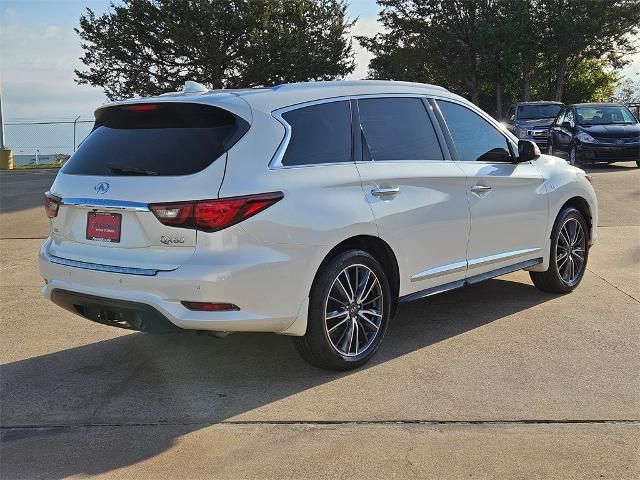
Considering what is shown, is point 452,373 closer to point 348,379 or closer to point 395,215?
point 348,379

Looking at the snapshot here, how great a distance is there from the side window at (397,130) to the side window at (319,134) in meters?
0.16

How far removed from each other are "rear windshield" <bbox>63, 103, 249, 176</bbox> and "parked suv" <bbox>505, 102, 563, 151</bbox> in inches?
716

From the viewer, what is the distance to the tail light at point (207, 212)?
367 centimetres

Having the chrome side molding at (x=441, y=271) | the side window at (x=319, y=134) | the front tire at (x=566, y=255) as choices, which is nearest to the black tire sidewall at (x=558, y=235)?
the front tire at (x=566, y=255)

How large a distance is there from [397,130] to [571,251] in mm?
2327

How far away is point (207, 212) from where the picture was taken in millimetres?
3668

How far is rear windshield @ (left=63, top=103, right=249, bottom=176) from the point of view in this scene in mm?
3857

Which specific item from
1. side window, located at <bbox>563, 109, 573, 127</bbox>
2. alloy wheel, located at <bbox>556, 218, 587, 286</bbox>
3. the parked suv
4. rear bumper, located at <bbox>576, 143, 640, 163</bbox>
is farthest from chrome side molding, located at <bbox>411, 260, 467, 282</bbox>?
the parked suv

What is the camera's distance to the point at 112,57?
34.1 meters

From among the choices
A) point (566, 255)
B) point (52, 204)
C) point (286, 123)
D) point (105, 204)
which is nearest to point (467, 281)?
point (566, 255)

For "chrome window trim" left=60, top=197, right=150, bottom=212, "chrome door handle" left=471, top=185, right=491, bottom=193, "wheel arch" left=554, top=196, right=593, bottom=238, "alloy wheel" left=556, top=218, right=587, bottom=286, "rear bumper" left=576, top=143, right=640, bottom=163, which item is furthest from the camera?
"rear bumper" left=576, top=143, right=640, bottom=163

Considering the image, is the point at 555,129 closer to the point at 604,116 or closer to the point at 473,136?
the point at 604,116

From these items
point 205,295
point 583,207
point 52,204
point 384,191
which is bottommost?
point 205,295

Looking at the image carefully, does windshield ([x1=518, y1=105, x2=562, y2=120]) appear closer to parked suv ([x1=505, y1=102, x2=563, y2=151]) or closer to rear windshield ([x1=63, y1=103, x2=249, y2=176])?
parked suv ([x1=505, y1=102, x2=563, y2=151])
